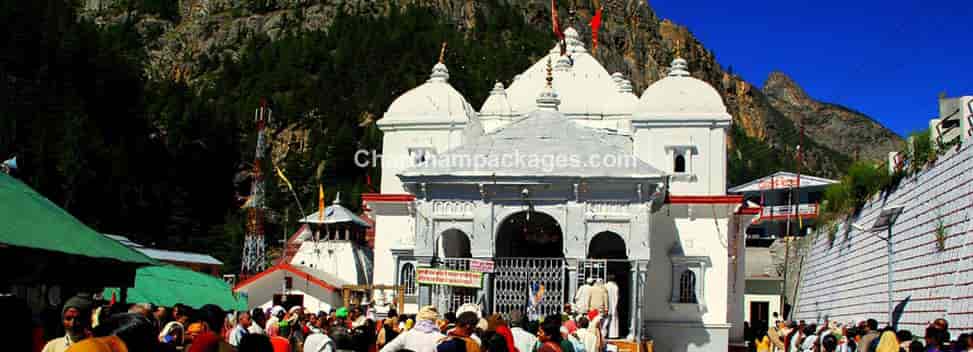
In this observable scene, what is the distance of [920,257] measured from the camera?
20.7 meters

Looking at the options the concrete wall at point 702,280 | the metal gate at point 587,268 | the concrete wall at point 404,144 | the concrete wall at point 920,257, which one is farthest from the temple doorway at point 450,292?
the concrete wall at point 920,257

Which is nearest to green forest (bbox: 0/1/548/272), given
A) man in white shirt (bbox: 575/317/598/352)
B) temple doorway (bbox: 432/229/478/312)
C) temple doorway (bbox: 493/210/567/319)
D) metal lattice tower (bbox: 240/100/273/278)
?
metal lattice tower (bbox: 240/100/273/278)

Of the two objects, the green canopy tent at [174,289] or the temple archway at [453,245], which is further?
the temple archway at [453,245]

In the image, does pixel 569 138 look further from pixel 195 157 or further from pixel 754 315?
pixel 195 157

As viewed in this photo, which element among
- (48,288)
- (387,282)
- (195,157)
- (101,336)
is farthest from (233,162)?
(101,336)

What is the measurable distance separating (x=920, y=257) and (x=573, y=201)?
8.55m

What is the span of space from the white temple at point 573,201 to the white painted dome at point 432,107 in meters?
0.04

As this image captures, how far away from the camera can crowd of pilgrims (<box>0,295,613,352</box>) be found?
7.31 meters

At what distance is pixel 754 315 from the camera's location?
48906 millimetres

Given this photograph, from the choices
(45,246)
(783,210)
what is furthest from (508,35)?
(45,246)

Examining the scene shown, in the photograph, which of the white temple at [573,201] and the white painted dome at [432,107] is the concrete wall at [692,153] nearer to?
the white temple at [573,201]

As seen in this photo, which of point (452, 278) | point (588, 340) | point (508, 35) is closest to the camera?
point (588, 340)

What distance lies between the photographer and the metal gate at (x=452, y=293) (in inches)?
1070

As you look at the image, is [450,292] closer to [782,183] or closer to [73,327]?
[73,327]
